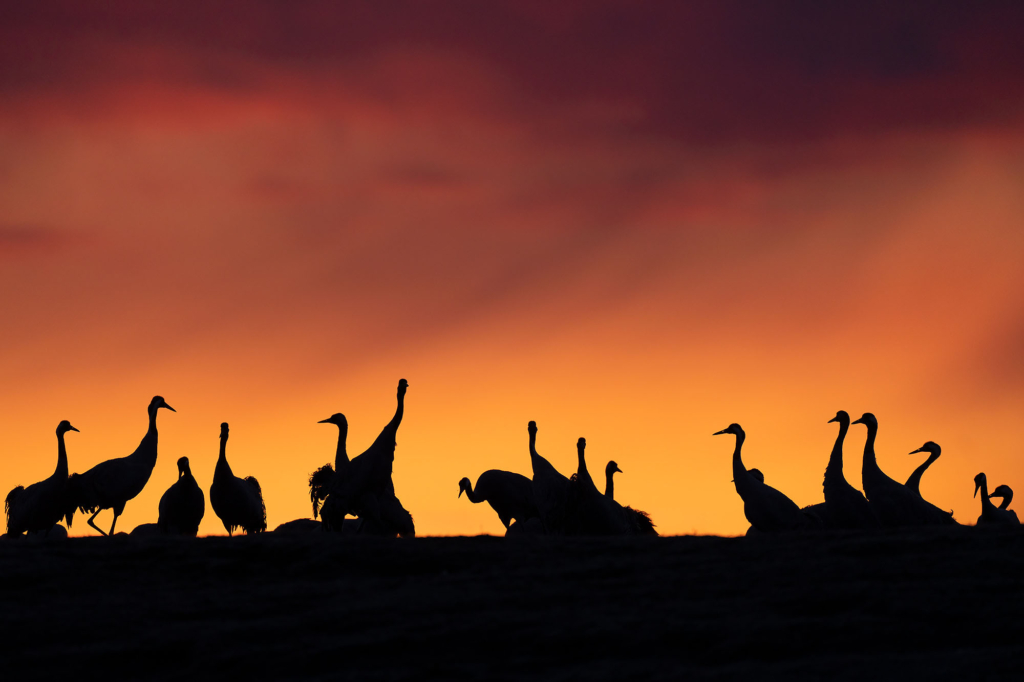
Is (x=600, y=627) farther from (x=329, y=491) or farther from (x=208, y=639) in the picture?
(x=329, y=491)

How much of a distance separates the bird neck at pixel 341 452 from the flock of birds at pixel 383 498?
0.02 metres

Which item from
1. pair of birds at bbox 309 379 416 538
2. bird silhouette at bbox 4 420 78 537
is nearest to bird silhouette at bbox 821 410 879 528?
pair of birds at bbox 309 379 416 538

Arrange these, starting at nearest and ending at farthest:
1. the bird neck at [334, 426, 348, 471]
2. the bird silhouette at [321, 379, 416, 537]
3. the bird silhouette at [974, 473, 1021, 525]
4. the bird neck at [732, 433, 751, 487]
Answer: the bird silhouette at [321, 379, 416, 537], the bird neck at [732, 433, 751, 487], the bird neck at [334, 426, 348, 471], the bird silhouette at [974, 473, 1021, 525]

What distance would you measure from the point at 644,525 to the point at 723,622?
13300 millimetres

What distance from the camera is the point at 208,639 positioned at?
47.7ft

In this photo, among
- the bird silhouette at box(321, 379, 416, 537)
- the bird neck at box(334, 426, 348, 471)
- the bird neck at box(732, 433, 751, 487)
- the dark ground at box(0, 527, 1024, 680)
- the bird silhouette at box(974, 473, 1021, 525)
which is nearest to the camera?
the dark ground at box(0, 527, 1024, 680)

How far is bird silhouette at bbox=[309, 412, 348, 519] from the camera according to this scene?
88.3 feet

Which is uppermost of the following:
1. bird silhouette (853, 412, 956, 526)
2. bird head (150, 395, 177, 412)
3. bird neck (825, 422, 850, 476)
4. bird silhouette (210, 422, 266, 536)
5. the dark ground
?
bird head (150, 395, 177, 412)

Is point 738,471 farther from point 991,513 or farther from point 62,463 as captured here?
point 62,463

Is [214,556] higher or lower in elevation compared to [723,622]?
higher

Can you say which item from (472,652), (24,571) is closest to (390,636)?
(472,652)

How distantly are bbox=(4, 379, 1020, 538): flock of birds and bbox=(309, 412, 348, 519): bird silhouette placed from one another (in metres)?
A: 0.03

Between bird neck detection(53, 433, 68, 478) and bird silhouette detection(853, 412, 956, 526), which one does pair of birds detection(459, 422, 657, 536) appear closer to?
bird silhouette detection(853, 412, 956, 526)

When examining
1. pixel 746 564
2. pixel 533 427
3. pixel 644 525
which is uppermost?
pixel 533 427
